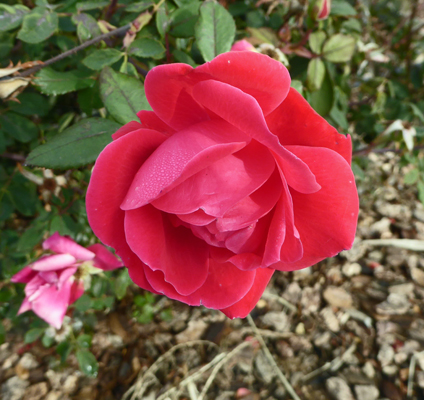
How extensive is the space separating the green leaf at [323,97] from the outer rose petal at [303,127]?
592mm

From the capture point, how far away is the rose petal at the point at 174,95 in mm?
409

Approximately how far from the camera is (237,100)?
366 mm

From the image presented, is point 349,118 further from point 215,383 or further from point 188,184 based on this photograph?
point 188,184

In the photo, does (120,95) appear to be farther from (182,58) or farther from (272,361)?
(272,361)

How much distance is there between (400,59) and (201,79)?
63.6 inches

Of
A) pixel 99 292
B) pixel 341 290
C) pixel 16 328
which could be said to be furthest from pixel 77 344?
pixel 341 290

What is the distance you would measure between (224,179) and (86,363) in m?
0.92

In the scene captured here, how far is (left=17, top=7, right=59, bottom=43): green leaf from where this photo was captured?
675 mm

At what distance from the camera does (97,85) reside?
76cm

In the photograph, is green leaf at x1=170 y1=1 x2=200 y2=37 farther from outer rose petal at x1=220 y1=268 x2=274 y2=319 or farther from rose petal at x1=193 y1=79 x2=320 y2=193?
outer rose petal at x1=220 y1=268 x2=274 y2=319

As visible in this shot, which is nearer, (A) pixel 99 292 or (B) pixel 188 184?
(B) pixel 188 184

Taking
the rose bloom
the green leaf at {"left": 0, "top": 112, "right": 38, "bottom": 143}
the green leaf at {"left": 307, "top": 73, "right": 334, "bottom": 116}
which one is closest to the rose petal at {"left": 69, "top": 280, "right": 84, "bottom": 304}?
the green leaf at {"left": 0, "top": 112, "right": 38, "bottom": 143}

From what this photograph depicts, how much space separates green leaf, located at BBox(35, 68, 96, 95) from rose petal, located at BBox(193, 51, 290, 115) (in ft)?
1.38

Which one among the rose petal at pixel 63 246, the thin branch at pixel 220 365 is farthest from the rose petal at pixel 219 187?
the thin branch at pixel 220 365
